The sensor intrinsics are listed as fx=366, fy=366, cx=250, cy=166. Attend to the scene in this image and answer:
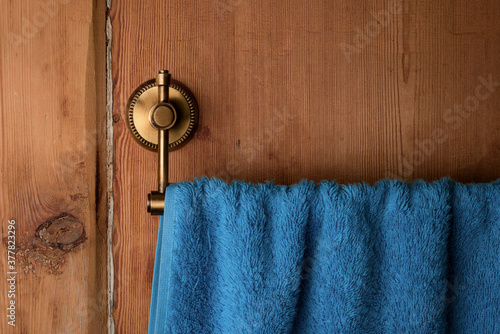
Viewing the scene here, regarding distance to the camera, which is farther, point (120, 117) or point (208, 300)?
point (120, 117)

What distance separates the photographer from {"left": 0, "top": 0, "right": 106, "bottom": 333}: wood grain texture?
0.52 metres

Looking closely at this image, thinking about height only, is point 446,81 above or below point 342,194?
above

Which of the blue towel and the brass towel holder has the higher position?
the brass towel holder

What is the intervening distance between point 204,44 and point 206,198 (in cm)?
25

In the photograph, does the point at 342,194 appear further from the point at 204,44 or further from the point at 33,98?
the point at 33,98

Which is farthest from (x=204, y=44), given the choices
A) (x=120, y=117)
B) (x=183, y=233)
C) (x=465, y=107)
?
(x=465, y=107)

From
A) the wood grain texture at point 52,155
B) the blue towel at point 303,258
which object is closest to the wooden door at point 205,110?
the wood grain texture at point 52,155

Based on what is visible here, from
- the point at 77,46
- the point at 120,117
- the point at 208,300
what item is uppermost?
the point at 77,46

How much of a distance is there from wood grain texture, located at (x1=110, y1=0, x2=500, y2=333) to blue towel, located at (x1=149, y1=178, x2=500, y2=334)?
0.44 ft

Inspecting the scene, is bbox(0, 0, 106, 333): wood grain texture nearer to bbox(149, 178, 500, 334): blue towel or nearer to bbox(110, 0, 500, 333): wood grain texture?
bbox(110, 0, 500, 333): wood grain texture

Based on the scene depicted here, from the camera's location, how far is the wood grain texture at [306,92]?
54 centimetres

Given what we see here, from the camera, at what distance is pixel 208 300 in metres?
0.43

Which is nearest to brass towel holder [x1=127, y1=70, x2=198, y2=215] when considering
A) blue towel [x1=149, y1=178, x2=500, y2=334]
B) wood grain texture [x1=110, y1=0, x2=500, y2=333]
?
wood grain texture [x1=110, y1=0, x2=500, y2=333]

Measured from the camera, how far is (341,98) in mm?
562
